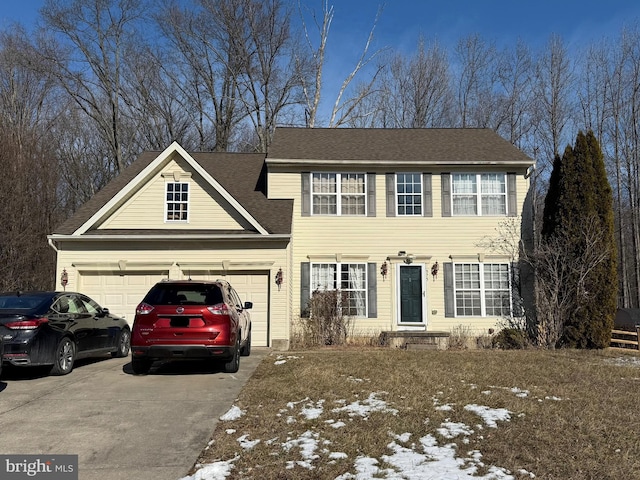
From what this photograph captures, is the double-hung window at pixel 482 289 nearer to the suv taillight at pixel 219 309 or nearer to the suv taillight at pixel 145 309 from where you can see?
the suv taillight at pixel 219 309

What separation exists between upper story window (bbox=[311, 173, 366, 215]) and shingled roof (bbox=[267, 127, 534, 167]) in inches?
25.1

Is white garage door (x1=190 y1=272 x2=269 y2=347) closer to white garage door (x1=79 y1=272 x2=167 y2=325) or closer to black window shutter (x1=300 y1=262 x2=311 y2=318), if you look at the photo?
white garage door (x1=79 y1=272 x2=167 y2=325)

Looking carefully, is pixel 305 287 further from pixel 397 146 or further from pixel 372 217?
pixel 397 146

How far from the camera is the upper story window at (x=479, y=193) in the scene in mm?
15820

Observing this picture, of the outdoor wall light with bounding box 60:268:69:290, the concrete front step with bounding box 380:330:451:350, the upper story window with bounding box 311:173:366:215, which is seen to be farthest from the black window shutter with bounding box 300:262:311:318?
the outdoor wall light with bounding box 60:268:69:290

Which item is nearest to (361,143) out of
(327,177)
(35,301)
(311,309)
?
(327,177)

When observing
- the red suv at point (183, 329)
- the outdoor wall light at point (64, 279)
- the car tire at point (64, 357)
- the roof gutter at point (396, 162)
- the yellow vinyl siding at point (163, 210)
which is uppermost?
the roof gutter at point (396, 162)

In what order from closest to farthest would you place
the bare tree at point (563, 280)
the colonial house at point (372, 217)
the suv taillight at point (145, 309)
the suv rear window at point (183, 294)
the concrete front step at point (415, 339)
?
the suv taillight at point (145, 309) → the suv rear window at point (183, 294) → the bare tree at point (563, 280) → the colonial house at point (372, 217) → the concrete front step at point (415, 339)

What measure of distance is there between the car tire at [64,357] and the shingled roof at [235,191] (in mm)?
5088

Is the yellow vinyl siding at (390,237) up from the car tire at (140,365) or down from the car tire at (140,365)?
up

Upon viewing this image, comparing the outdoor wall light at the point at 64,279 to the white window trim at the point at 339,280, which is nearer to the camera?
the outdoor wall light at the point at 64,279

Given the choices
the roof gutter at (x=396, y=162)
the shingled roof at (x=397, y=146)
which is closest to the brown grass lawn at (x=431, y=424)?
the roof gutter at (x=396, y=162)

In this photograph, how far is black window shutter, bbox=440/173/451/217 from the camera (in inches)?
621

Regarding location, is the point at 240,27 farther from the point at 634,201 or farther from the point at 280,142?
the point at 634,201
